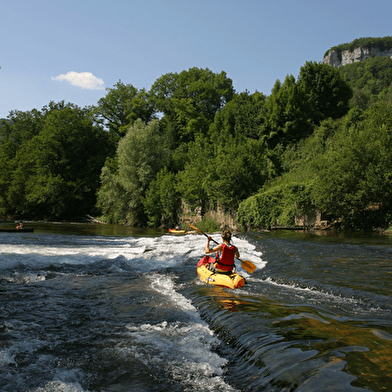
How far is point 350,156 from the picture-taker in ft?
63.1

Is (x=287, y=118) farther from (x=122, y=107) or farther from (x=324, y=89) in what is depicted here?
(x=122, y=107)

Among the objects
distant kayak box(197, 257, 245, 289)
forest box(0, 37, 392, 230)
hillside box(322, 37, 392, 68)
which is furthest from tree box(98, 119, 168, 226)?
hillside box(322, 37, 392, 68)

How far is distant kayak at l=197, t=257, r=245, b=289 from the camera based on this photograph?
815 centimetres

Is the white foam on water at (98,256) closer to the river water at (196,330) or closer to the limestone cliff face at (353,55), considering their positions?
the river water at (196,330)

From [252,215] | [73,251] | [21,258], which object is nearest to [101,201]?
[252,215]

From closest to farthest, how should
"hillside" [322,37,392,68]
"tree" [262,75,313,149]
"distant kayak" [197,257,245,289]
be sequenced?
"distant kayak" [197,257,245,289] < "tree" [262,75,313,149] < "hillside" [322,37,392,68]

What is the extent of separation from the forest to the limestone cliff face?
148m

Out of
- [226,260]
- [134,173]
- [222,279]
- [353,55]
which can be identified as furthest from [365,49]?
[222,279]

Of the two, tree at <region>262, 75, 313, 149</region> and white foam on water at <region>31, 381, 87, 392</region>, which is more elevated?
tree at <region>262, 75, 313, 149</region>

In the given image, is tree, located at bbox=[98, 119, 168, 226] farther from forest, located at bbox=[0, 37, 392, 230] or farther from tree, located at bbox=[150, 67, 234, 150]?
tree, located at bbox=[150, 67, 234, 150]

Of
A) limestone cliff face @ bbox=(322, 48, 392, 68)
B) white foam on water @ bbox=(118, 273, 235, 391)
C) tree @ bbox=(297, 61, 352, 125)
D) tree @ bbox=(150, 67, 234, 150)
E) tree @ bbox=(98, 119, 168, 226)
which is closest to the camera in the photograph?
white foam on water @ bbox=(118, 273, 235, 391)

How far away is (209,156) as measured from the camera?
3216cm

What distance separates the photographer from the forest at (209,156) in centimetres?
1992

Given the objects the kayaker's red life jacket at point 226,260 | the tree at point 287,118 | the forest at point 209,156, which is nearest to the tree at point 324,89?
the forest at point 209,156
